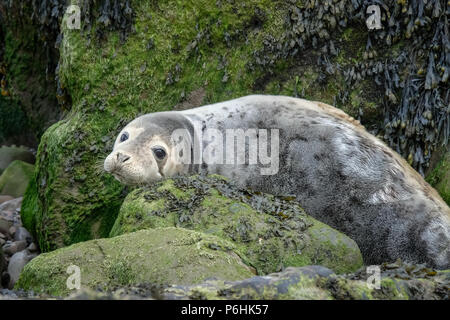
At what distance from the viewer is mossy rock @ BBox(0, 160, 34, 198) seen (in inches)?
323

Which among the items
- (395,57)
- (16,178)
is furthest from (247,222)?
(16,178)

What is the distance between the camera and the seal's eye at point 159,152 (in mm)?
4984

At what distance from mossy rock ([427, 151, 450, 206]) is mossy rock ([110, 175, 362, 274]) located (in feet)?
5.94

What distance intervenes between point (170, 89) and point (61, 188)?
1506 mm

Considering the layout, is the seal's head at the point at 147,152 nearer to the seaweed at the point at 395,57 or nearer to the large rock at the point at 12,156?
the seaweed at the point at 395,57

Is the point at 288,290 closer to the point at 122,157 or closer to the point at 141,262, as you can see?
the point at 141,262

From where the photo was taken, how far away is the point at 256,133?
5184 millimetres

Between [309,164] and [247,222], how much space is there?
1.12 m

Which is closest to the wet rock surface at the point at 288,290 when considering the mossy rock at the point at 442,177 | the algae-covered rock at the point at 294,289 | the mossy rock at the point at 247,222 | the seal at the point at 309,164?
the algae-covered rock at the point at 294,289

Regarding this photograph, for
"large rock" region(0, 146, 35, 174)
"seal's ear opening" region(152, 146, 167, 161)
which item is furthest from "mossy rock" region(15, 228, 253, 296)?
"large rock" region(0, 146, 35, 174)

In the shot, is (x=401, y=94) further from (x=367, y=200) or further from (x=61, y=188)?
(x=61, y=188)

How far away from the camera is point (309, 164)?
193 inches
